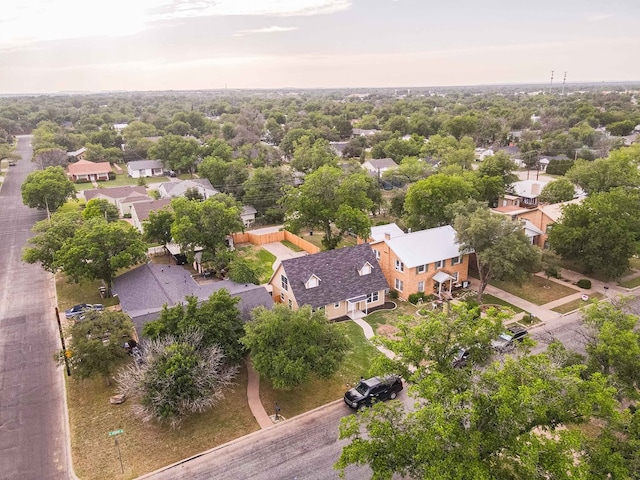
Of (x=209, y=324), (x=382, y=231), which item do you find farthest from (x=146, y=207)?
(x=209, y=324)

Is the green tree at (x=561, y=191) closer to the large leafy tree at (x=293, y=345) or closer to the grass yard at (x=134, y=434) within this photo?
the large leafy tree at (x=293, y=345)

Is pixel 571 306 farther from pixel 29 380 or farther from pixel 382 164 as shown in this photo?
pixel 382 164

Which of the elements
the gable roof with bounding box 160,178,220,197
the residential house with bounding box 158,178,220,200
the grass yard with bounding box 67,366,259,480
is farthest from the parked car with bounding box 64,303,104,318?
the gable roof with bounding box 160,178,220,197

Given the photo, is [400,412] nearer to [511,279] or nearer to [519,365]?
[519,365]

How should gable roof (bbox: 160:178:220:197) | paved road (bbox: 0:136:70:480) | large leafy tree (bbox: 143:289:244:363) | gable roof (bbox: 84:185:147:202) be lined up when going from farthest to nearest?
1. gable roof (bbox: 160:178:220:197)
2. gable roof (bbox: 84:185:147:202)
3. large leafy tree (bbox: 143:289:244:363)
4. paved road (bbox: 0:136:70:480)

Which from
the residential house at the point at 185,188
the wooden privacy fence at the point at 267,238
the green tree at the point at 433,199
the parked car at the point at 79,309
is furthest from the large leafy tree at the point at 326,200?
the residential house at the point at 185,188

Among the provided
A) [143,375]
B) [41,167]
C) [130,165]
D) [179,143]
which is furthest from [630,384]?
[41,167]

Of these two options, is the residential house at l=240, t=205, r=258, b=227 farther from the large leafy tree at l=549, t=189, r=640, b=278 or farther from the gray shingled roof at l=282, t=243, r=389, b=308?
the large leafy tree at l=549, t=189, r=640, b=278
